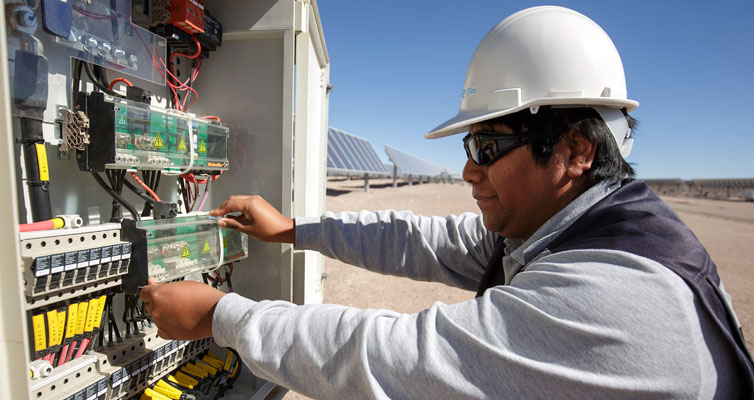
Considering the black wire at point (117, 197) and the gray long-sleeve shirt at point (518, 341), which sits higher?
the black wire at point (117, 197)

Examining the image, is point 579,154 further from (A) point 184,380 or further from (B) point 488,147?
(A) point 184,380

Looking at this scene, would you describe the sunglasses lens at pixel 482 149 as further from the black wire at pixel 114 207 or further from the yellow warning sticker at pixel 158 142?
the black wire at pixel 114 207

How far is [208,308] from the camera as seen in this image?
1033mm

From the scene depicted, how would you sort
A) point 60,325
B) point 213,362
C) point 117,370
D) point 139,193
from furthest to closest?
1. point 213,362
2. point 139,193
3. point 117,370
4. point 60,325

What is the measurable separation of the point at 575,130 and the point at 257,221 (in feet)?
4.37

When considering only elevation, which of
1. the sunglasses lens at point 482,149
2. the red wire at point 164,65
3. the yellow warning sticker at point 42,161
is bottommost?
the yellow warning sticker at point 42,161

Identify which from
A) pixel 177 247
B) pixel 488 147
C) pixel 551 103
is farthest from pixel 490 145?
pixel 177 247

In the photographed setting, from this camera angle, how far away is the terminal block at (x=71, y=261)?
3.36ft

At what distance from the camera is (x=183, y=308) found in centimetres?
106

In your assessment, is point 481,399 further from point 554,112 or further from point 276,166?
point 276,166

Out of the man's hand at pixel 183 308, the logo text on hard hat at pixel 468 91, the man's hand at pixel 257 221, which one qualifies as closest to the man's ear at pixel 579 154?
the logo text on hard hat at pixel 468 91

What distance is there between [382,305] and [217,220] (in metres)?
2.43

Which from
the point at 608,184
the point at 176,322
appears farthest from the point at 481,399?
the point at 176,322

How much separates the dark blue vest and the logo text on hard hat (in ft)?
1.82
